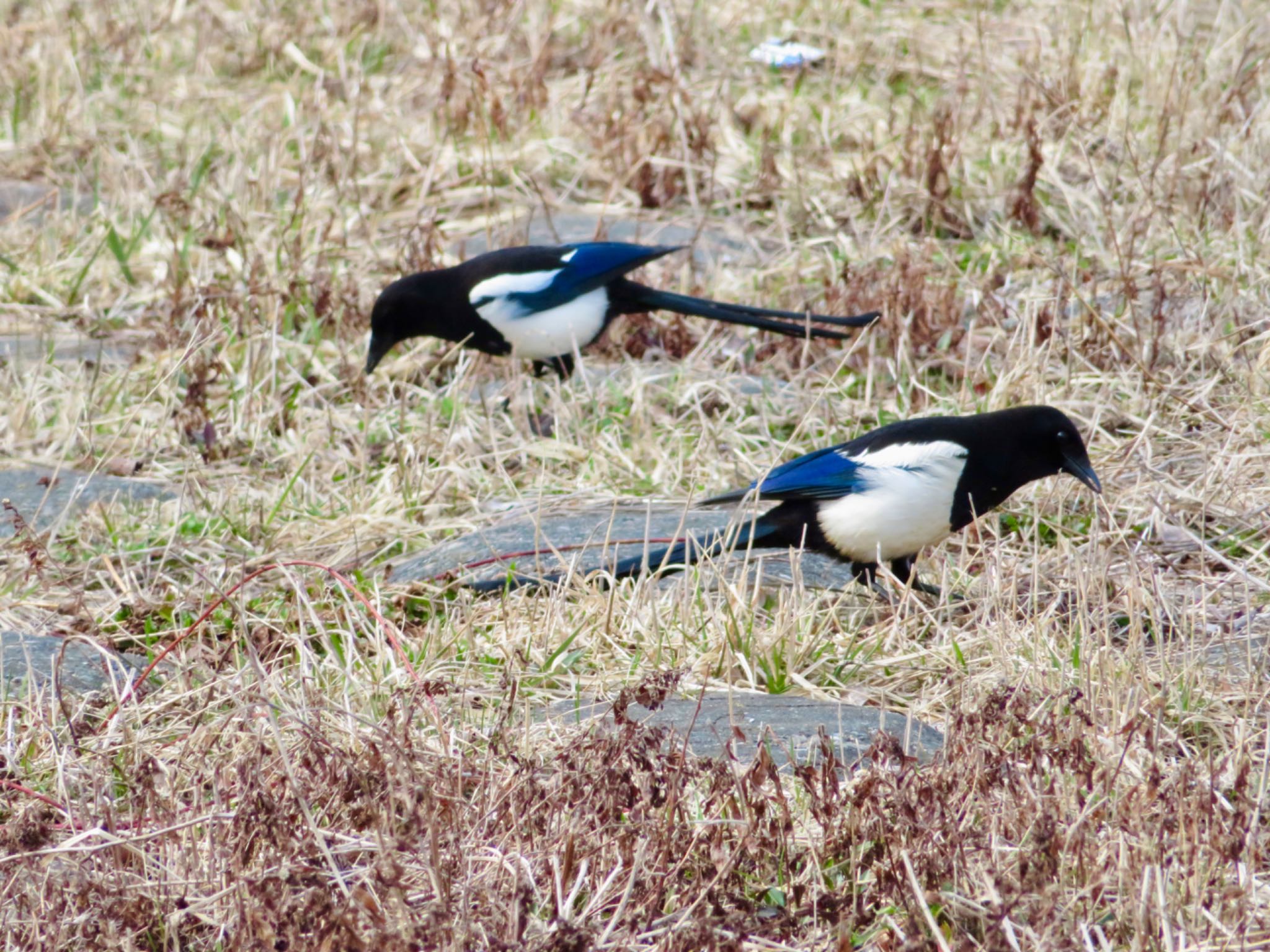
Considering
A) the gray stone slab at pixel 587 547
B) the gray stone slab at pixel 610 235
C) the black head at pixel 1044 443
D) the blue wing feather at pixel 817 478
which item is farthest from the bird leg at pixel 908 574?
the gray stone slab at pixel 610 235

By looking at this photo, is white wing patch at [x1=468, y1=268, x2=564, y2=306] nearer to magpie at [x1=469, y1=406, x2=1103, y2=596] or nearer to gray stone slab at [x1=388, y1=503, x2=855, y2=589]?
gray stone slab at [x1=388, y1=503, x2=855, y2=589]

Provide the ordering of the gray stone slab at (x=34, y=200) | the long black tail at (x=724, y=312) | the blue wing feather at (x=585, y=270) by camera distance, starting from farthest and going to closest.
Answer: the gray stone slab at (x=34, y=200) → the blue wing feather at (x=585, y=270) → the long black tail at (x=724, y=312)

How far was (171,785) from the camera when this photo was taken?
254 cm

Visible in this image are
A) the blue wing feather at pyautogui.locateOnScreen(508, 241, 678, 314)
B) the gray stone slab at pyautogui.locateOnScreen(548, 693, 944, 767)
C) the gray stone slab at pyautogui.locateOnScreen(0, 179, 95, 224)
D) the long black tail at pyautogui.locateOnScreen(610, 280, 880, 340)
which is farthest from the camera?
the gray stone slab at pyautogui.locateOnScreen(0, 179, 95, 224)

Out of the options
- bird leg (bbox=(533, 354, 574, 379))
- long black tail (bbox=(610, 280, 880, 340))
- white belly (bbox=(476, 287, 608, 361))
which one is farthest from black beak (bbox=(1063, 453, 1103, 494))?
bird leg (bbox=(533, 354, 574, 379))

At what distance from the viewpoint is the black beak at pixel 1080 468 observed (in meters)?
3.83

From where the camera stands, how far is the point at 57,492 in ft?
14.6

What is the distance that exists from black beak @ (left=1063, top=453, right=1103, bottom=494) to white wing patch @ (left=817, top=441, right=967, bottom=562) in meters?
0.28

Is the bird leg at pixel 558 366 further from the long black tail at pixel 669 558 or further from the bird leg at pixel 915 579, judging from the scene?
the bird leg at pixel 915 579

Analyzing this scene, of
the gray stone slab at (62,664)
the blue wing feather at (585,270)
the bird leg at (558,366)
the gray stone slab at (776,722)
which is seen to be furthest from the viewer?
the bird leg at (558,366)

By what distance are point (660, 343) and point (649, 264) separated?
0.61 metres

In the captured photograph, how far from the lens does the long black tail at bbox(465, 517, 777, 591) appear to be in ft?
11.7

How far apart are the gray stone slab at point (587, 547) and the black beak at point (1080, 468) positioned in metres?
0.59

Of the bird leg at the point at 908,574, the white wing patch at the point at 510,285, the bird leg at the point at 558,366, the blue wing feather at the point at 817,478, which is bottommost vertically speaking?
the bird leg at the point at 558,366
